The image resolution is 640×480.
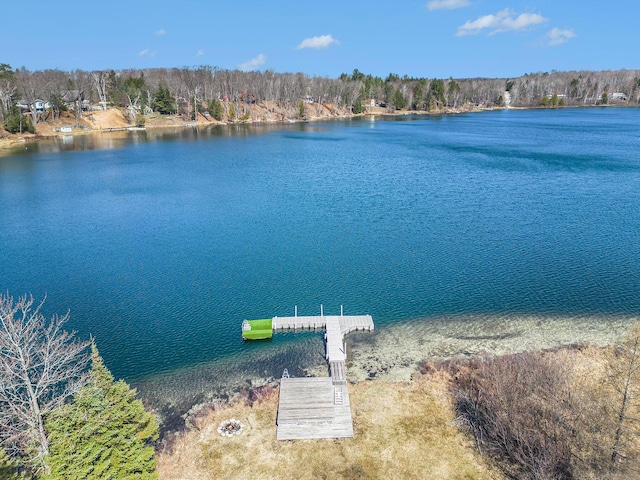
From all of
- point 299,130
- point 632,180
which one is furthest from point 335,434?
point 299,130

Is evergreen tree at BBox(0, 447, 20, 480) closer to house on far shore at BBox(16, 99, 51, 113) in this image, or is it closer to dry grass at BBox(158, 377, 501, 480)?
dry grass at BBox(158, 377, 501, 480)

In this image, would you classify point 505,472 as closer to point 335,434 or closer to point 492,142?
point 335,434

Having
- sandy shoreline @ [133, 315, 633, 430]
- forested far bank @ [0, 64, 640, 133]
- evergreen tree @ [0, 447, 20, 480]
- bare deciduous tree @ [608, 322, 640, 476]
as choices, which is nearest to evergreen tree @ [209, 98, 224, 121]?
forested far bank @ [0, 64, 640, 133]

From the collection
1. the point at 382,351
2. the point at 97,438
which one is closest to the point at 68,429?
the point at 97,438

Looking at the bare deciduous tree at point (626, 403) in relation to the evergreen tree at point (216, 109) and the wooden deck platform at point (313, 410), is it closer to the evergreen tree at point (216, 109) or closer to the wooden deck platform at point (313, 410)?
the wooden deck platform at point (313, 410)

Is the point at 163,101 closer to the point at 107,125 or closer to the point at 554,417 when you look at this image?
the point at 107,125

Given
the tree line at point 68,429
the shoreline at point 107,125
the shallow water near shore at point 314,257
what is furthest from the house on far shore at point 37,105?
the tree line at point 68,429
